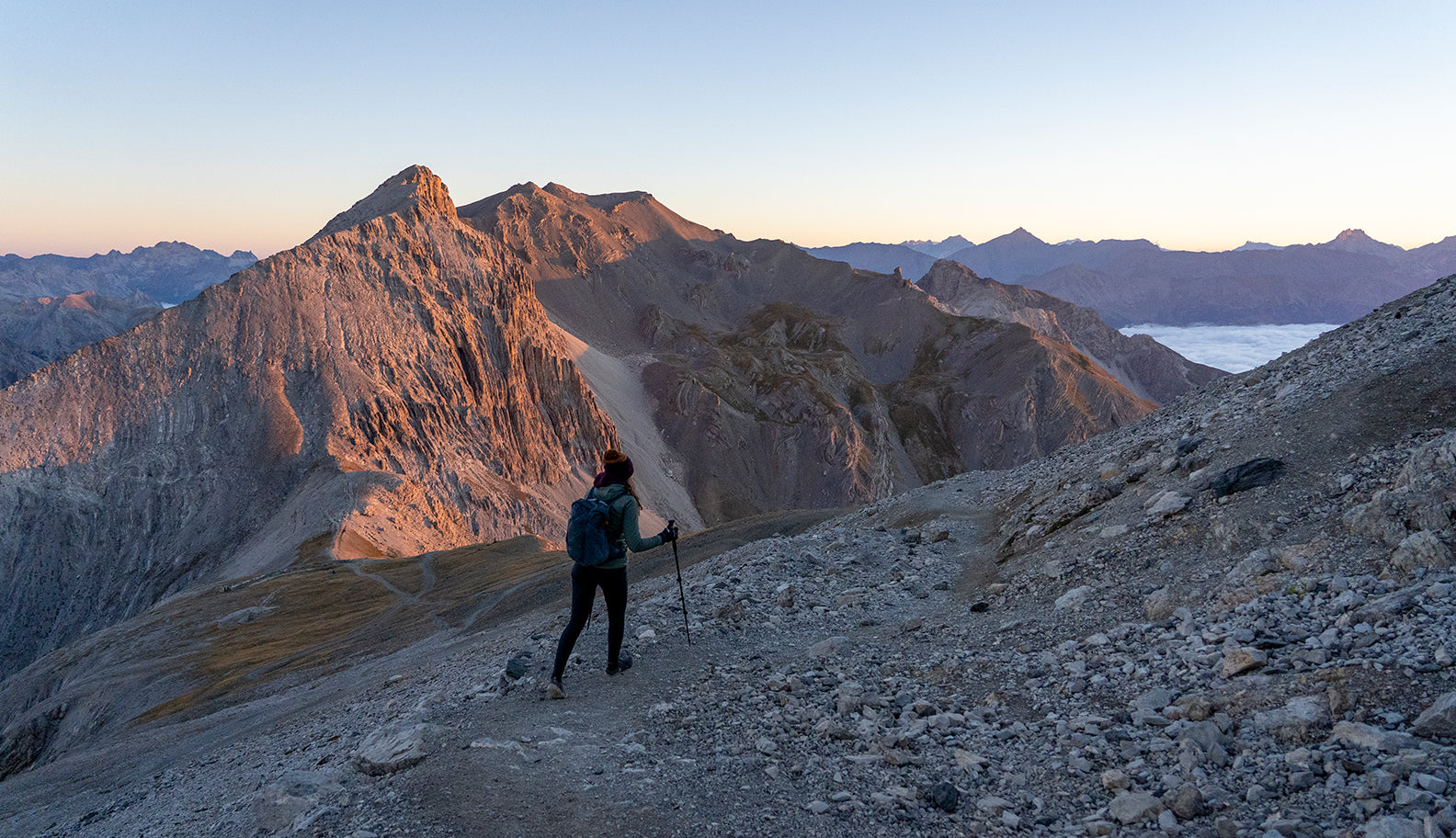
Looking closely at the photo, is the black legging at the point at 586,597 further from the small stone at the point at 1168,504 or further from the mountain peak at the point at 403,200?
the mountain peak at the point at 403,200

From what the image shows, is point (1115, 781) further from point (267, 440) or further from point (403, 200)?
point (403, 200)

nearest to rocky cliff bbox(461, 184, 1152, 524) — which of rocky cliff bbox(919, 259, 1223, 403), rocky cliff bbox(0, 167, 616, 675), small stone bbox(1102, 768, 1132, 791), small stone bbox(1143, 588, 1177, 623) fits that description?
rocky cliff bbox(919, 259, 1223, 403)

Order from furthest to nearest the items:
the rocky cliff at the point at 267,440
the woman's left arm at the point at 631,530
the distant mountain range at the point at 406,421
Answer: the distant mountain range at the point at 406,421 < the rocky cliff at the point at 267,440 < the woman's left arm at the point at 631,530

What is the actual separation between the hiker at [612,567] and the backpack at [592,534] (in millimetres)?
61

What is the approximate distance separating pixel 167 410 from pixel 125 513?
310 inches

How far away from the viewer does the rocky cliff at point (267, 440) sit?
50906mm

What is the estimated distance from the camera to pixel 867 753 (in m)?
7.48

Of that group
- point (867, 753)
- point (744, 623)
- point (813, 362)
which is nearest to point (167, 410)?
point (744, 623)

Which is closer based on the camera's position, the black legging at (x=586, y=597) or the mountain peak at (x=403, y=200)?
the black legging at (x=586, y=597)

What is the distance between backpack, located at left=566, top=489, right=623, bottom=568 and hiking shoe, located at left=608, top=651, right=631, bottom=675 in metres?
1.60

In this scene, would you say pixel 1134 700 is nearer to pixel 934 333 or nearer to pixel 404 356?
pixel 404 356

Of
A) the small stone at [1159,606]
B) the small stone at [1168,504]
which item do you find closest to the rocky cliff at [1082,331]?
the small stone at [1168,504]

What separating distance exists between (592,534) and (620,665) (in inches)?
83.0

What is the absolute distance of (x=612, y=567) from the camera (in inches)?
387
